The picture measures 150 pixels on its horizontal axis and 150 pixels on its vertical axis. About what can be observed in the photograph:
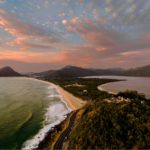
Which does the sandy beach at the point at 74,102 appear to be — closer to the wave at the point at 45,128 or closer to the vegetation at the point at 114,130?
the wave at the point at 45,128

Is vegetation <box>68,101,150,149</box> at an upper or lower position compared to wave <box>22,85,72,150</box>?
upper

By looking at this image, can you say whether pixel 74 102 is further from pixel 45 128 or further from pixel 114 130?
pixel 114 130

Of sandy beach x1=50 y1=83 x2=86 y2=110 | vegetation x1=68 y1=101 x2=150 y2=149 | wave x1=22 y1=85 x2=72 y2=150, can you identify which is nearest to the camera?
vegetation x1=68 y1=101 x2=150 y2=149

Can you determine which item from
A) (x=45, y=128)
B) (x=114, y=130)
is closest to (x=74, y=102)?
(x=45, y=128)

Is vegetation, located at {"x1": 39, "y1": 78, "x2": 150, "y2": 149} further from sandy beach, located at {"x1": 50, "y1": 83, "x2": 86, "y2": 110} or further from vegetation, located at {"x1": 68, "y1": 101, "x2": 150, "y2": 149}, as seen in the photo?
sandy beach, located at {"x1": 50, "y1": 83, "x2": 86, "y2": 110}

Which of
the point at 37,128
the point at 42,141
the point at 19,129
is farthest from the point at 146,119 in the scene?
the point at 19,129

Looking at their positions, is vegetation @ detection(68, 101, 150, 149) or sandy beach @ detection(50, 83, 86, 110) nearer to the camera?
vegetation @ detection(68, 101, 150, 149)

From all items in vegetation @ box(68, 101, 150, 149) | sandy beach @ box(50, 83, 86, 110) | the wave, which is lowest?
the wave

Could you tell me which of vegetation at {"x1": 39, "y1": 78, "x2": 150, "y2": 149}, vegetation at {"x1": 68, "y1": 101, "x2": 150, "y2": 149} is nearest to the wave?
vegetation at {"x1": 39, "y1": 78, "x2": 150, "y2": 149}

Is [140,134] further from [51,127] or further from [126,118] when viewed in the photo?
[51,127]
